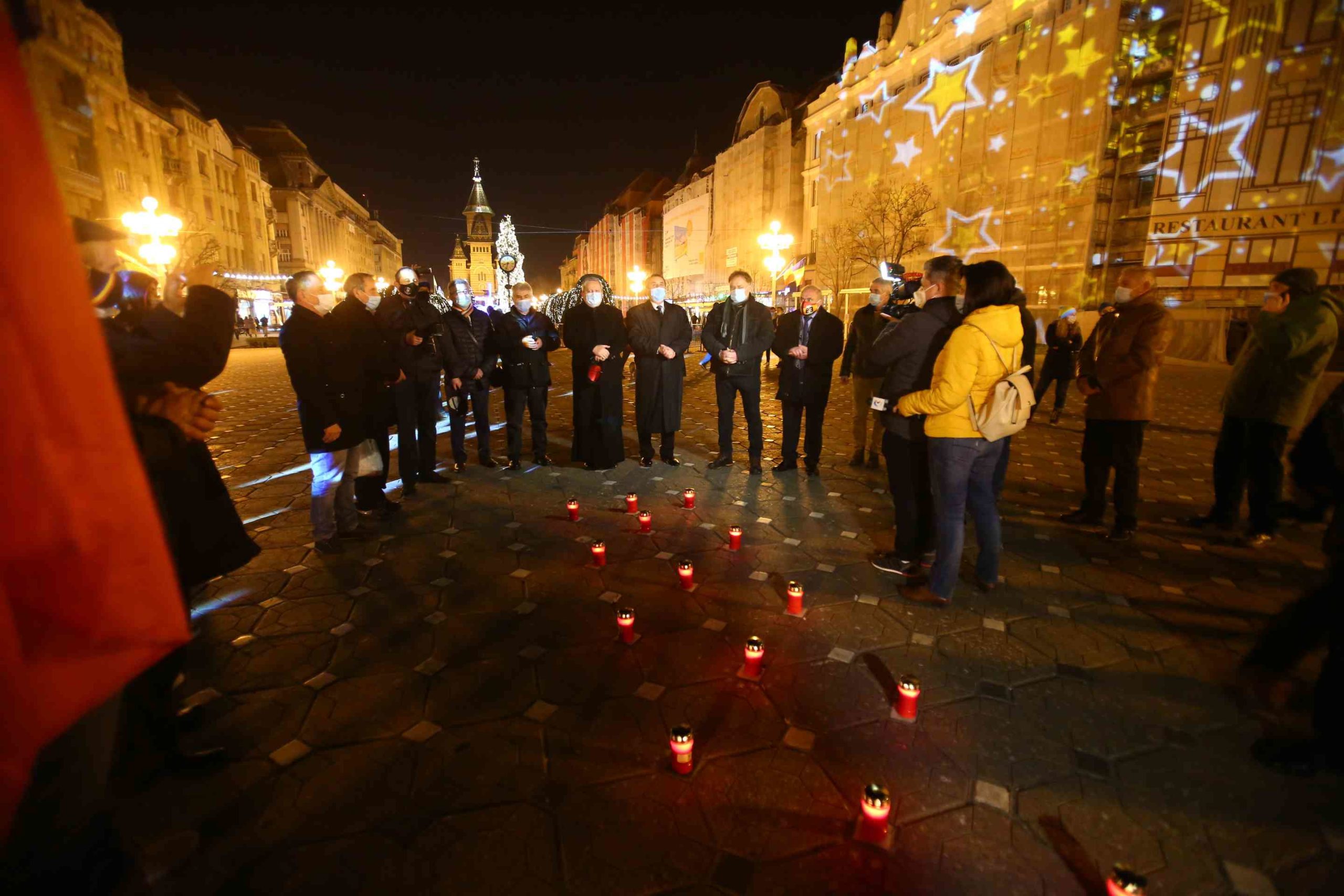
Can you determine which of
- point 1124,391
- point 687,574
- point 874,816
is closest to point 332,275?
point 687,574

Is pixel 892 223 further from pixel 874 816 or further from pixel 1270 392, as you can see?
pixel 874 816

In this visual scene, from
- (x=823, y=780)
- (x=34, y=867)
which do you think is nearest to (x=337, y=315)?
(x=34, y=867)

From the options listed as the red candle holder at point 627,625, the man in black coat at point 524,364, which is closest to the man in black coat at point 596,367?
the man in black coat at point 524,364

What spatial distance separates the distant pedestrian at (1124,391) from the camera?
534 cm

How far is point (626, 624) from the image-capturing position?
387 centimetres

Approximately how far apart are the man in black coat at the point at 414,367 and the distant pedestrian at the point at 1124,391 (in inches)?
275

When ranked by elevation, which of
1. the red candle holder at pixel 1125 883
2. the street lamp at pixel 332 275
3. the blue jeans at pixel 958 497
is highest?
the street lamp at pixel 332 275

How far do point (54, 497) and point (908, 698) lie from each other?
3.40m

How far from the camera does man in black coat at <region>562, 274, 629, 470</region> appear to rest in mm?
8008

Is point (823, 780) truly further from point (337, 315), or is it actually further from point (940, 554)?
point (337, 315)

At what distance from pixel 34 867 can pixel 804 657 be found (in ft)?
11.2

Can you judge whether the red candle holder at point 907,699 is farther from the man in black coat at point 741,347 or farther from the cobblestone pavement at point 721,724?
the man in black coat at point 741,347

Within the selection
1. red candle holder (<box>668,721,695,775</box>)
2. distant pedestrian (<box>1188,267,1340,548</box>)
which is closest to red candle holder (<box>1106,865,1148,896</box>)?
red candle holder (<box>668,721,695,775</box>)

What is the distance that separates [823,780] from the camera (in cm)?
279
